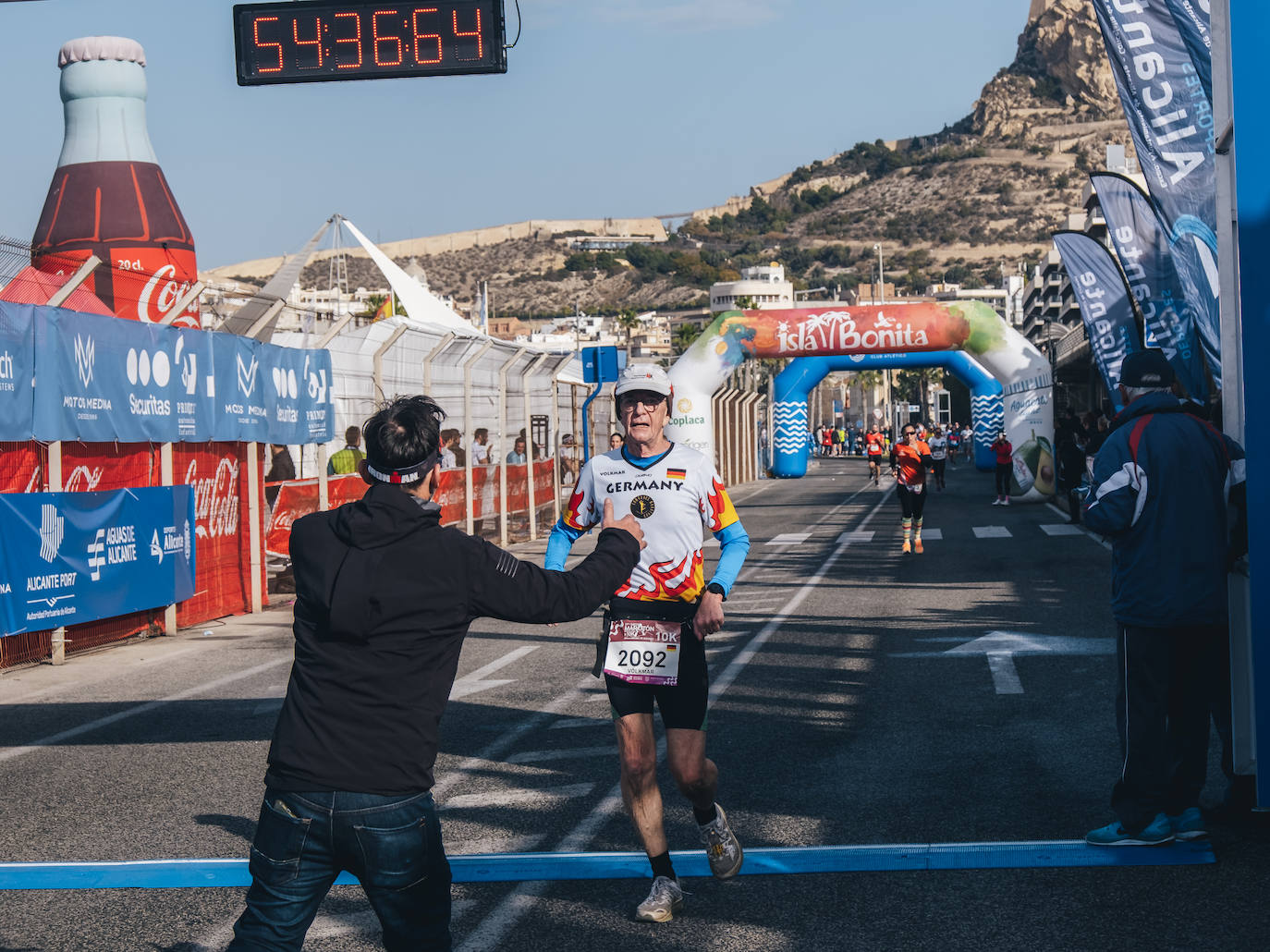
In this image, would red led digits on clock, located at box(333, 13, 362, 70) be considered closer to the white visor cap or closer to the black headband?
the white visor cap

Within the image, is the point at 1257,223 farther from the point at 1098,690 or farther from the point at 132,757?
the point at 132,757

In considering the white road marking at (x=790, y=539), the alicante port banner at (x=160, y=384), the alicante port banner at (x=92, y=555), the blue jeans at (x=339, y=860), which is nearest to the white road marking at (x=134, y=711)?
the alicante port banner at (x=92, y=555)

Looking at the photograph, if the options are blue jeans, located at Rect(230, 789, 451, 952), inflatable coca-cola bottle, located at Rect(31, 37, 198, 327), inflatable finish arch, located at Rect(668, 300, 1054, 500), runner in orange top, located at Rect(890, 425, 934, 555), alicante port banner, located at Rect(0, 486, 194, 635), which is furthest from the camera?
inflatable finish arch, located at Rect(668, 300, 1054, 500)

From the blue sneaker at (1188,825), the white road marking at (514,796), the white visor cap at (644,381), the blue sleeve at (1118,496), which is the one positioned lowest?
the white road marking at (514,796)

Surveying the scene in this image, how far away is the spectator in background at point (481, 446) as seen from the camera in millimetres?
24766

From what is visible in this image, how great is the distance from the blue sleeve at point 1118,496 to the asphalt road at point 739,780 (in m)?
1.35

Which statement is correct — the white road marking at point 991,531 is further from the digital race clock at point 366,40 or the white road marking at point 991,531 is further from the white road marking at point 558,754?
the white road marking at point 558,754

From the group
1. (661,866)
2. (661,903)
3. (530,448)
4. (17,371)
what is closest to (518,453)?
(530,448)

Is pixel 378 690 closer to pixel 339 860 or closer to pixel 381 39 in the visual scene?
pixel 339 860

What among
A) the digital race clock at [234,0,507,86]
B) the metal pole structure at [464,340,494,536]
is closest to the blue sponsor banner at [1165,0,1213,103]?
the digital race clock at [234,0,507,86]

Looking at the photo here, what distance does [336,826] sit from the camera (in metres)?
3.43

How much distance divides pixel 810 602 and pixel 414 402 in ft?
39.7

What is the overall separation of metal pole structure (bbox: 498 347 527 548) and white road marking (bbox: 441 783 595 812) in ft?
55.9

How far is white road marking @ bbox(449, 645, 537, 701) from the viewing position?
417 inches
